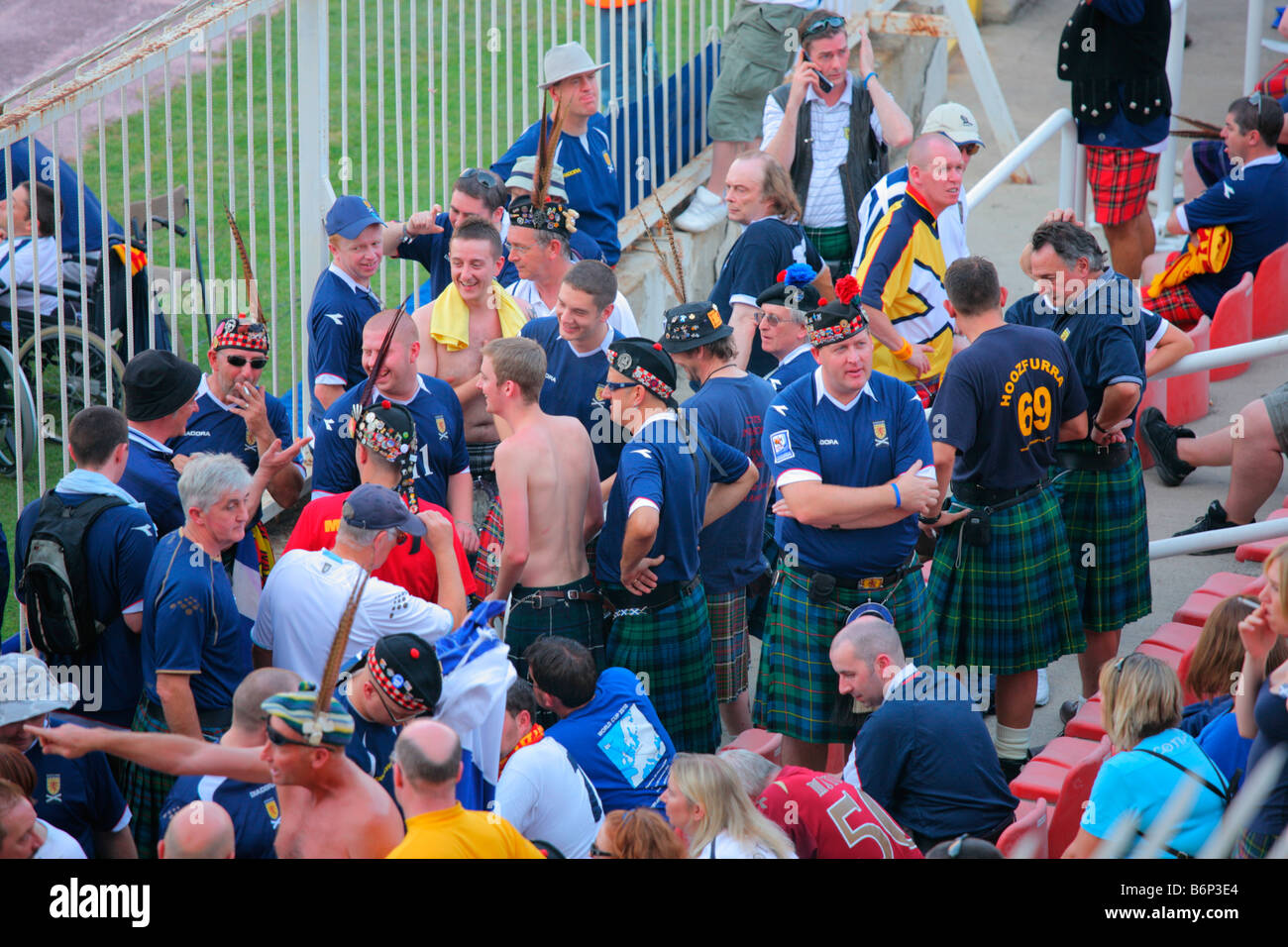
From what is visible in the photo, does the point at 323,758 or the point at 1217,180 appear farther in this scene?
the point at 1217,180

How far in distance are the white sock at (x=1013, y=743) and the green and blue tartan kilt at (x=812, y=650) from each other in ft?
1.79

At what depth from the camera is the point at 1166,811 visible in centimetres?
368

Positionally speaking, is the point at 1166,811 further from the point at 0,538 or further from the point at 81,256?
the point at 81,256

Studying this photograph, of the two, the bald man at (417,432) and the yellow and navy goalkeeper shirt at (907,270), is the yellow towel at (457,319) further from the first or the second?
the yellow and navy goalkeeper shirt at (907,270)

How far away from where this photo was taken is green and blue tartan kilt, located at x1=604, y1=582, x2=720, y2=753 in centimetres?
504

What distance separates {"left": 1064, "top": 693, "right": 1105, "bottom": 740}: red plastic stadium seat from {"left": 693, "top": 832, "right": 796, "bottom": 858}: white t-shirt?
184 centimetres

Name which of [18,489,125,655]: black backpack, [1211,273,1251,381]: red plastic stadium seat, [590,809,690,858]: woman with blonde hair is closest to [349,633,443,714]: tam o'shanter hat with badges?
[590,809,690,858]: woman with blonde hair

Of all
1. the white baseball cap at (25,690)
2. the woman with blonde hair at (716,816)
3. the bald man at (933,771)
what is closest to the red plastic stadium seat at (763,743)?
the bald man at (933,771)

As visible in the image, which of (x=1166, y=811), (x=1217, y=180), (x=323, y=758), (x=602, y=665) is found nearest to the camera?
(x=323, y=758)

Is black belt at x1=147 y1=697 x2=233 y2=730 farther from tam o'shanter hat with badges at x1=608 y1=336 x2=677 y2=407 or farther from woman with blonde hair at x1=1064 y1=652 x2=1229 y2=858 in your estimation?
woman with blonde hair at x1=1064 y1=652 x2=1229 y2=858

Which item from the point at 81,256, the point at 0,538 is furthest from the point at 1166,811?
the point at 81,256

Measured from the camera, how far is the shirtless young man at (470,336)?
5.62m
